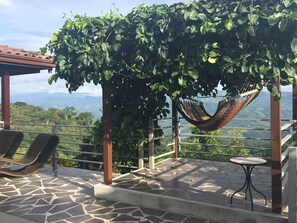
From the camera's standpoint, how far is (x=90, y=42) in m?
4.18

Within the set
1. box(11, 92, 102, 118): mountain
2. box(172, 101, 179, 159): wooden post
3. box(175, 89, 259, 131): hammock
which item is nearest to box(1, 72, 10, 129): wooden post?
box(11, 92, 102, 118): mountain

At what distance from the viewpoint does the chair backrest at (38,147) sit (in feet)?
18.8

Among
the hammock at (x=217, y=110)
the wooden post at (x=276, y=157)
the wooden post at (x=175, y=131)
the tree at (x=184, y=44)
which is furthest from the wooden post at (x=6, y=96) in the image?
the wooden post at (x=276, y=157)

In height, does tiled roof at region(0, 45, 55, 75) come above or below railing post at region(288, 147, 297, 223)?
above

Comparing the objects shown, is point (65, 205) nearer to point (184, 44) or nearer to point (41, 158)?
point (41, 158)

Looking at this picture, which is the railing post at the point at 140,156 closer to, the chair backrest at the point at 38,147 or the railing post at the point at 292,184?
the chair backrest at the point at 38,147

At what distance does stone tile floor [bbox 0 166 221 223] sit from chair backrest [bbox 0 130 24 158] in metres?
0.53

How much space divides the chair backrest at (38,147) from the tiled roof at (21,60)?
142cm

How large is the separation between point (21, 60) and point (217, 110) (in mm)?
4104

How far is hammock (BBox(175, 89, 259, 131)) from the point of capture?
4684mm

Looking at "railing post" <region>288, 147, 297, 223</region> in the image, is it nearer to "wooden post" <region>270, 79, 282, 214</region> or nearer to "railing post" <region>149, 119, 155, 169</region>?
"wooden post" <region>270, 79, 282, 214</region>

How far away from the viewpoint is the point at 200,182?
5.22 metres

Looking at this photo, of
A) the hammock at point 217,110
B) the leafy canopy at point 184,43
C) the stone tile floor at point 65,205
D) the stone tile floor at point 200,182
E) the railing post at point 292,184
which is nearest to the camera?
the leafy canopy at point 184,43

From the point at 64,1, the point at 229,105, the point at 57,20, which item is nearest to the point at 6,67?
the point at 64,1
